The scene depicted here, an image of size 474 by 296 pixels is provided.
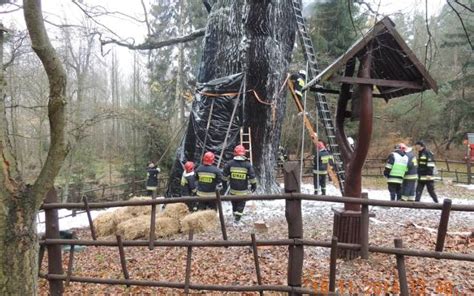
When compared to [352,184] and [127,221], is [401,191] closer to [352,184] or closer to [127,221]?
[352,184]

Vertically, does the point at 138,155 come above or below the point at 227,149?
below

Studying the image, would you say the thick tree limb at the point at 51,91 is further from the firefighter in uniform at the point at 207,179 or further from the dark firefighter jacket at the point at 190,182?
the dark firefighter jacket at the point at 190,182

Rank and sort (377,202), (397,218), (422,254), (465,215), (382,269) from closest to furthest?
(422,254), (377,202), (382,269), (397,218), (465,215)

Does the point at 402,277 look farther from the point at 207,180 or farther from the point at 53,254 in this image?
the point at 207,180

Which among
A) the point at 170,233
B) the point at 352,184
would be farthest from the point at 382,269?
the point at 170,233

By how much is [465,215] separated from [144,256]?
748 centimetres

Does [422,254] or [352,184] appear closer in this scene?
[422,254]

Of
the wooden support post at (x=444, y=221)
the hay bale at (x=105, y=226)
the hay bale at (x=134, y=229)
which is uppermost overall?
the wooden support post at (x=444, y=221)

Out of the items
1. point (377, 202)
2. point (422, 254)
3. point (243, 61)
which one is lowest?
point (422, 254)

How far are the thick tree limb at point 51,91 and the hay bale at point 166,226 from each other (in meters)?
4.31

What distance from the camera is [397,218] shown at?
27.4 ft

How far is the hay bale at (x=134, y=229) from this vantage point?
758 centimetres

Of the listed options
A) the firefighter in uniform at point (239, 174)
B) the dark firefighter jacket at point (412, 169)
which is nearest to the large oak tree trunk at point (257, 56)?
the firefighter in uniform at point (239, 174)

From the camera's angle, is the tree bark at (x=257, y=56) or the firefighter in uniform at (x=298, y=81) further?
the firefighter in uniform at (x=298, y=81)
